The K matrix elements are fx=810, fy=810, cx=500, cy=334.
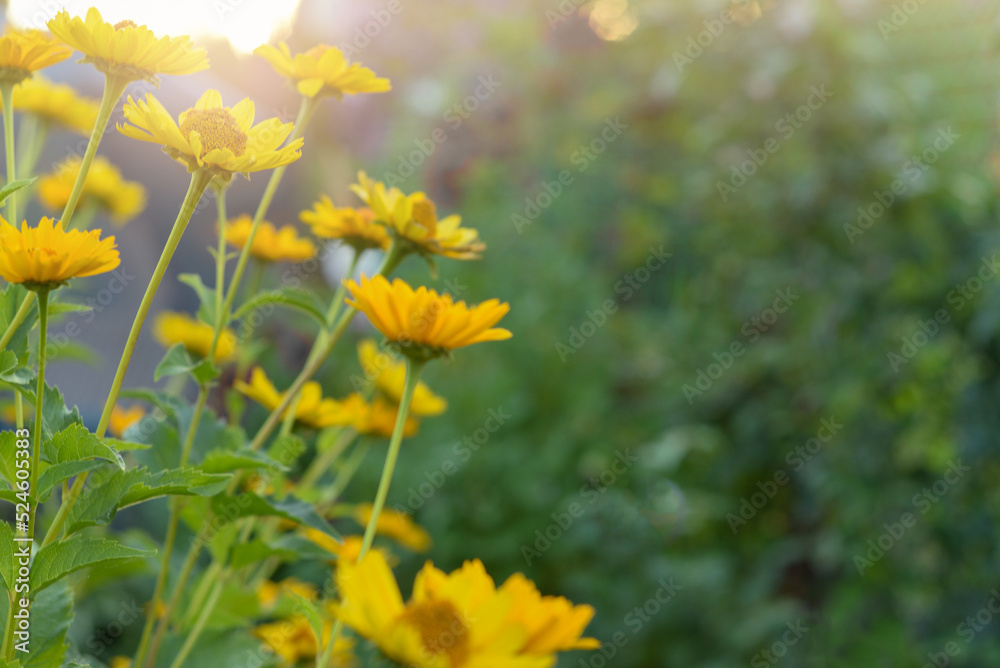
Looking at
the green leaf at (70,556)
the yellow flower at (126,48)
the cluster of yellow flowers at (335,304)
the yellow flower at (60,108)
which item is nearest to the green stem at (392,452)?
the cluster of yellow flowers at (335,304)

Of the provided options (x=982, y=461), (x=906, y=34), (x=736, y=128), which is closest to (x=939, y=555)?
(x=982, y=461)

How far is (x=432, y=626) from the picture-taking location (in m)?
0.39

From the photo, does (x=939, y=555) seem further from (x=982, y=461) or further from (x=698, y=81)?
(x=698, y=81)

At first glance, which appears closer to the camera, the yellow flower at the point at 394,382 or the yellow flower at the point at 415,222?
the yellow flower at the point at 415,222

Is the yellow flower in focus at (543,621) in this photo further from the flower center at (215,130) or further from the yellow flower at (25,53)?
the yellow flower at (25,53)

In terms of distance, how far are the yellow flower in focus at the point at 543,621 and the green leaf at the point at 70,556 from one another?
7.4 inches

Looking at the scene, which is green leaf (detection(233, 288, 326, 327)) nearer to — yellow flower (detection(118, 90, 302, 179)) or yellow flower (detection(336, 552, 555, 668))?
yellow flower (detection(118, 90, 302, 179))

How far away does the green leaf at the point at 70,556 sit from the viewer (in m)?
0.40

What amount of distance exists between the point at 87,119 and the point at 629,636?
1.36 metres

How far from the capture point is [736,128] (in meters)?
1.92

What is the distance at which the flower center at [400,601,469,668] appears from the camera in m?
0.38

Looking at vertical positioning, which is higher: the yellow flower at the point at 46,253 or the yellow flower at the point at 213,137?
the yellow flower at the point at 213,137

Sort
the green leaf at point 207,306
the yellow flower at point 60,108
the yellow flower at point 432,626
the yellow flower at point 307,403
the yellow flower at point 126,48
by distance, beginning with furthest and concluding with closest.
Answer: the yellow flower at point 60,108 → the yellow flower at point 307,403 → the green leaf at point 207,306 → the yellow flower at point 126,48 → the yellow flower at point 432,626

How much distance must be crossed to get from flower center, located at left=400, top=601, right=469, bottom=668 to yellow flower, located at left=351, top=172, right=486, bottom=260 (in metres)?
0.27
